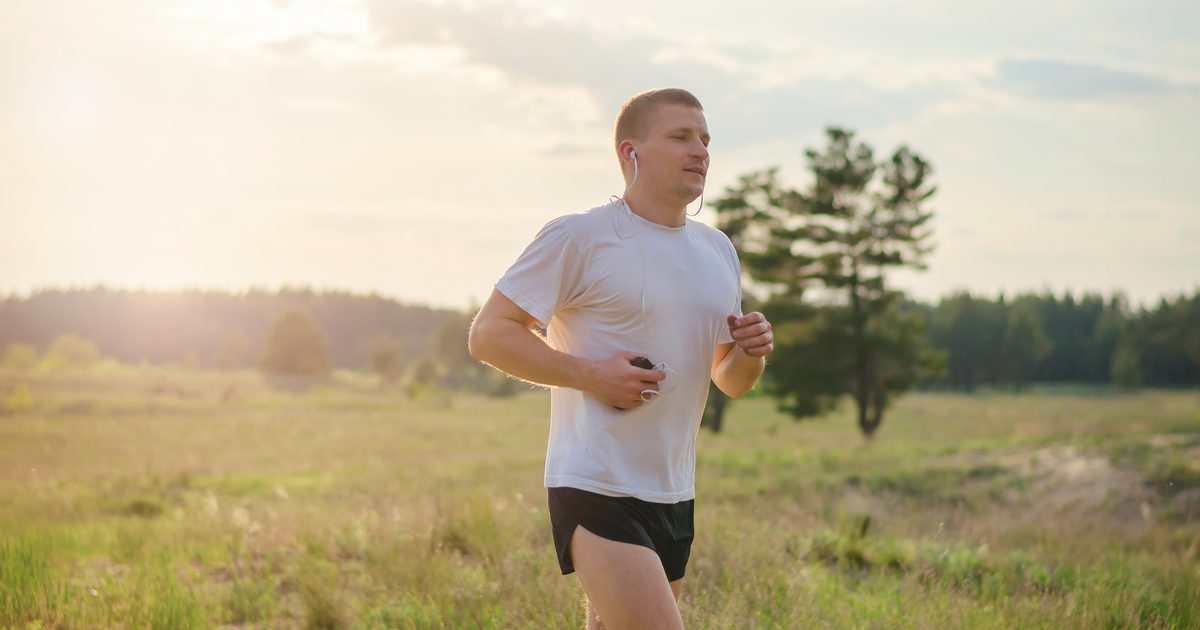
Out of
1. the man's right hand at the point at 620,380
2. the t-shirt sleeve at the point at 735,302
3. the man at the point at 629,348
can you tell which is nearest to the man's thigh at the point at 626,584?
the man at the point at 629,348

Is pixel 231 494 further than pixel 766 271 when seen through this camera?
No

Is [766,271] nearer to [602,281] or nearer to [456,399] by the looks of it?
[602,281]

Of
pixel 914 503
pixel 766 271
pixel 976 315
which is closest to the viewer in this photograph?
pixel 914 503

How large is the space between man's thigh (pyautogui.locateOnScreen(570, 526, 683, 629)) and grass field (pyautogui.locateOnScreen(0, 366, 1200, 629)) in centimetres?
192

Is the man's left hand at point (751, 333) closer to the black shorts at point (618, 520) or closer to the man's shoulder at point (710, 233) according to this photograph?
the man's shoulder at point (710, 233)

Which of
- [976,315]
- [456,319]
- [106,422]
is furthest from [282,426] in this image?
[976,315]

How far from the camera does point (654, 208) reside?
10.9 ft

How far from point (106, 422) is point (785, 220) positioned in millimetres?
26606

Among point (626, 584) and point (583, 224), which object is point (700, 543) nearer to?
point (626, 584)

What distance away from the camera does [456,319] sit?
10475cm

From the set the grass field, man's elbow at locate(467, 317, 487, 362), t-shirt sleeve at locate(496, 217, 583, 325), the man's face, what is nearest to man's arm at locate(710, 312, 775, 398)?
the man's face

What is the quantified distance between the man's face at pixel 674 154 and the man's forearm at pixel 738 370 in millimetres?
645

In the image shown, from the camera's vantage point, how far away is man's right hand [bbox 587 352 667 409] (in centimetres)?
301

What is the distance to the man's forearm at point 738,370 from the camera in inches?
138
